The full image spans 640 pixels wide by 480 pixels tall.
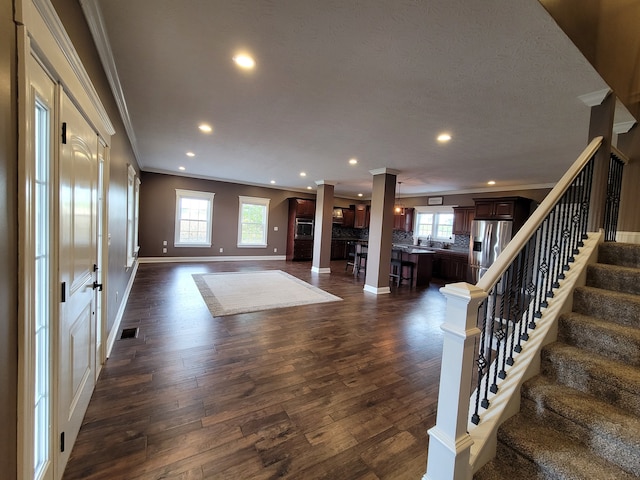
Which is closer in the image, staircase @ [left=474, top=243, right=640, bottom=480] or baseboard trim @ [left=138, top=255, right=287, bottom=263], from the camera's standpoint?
staircase @ [left=474, top=243, right=640, bottom=480]

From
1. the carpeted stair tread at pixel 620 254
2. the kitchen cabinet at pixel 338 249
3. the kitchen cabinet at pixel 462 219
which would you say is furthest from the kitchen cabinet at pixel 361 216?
the carpeted stair tread at pixel 620 254

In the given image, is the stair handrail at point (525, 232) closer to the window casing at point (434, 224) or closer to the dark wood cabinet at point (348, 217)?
the window casing at point (434, 224)

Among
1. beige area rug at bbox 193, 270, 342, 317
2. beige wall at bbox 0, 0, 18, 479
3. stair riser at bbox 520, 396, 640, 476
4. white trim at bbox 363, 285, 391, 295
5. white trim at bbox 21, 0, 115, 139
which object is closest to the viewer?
beige wall at bbox 0, 0, 18, 479

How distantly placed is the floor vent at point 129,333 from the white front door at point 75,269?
1.10 meters

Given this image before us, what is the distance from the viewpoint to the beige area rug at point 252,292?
4.31m

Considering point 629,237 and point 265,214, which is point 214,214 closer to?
point 265,214

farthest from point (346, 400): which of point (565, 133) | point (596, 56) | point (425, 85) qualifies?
point (565, 133)

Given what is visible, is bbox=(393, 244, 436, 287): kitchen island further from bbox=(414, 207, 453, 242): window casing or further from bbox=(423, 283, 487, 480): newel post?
bbox=(423, 283, 487, 480): newel post

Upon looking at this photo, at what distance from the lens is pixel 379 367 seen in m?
2.69

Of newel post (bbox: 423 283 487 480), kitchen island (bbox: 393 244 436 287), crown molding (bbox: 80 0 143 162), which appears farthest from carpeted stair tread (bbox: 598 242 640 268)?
kitchen island (bbox: 393 244 436 287)

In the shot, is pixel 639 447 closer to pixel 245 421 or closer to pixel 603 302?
pixel 603 302

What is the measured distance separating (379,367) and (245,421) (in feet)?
4.43

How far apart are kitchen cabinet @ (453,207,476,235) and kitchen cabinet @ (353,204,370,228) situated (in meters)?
3.46

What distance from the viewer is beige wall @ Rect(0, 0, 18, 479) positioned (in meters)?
0.83
